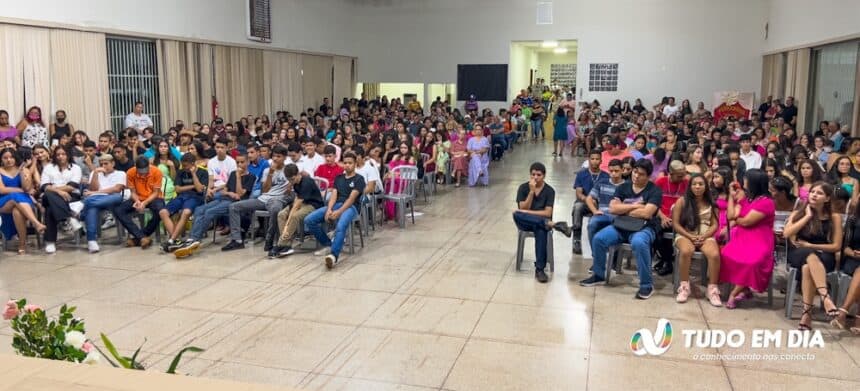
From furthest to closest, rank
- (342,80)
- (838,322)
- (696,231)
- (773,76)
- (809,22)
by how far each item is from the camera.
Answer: (342,80)
(773,76)
(809,22)
(696,231)
(838,322)

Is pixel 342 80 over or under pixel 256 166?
over

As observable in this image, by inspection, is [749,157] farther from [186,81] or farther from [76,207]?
[186,81]

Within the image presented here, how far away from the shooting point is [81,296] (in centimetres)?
603

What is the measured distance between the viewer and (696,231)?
6.04 meters

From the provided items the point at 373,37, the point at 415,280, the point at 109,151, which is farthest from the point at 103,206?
the point at 373,37

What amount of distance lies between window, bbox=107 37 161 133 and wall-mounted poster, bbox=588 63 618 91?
12.7 meters

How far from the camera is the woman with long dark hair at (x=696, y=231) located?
583 cm

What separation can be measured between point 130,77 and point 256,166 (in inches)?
240

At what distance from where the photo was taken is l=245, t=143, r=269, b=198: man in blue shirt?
8.19 meters

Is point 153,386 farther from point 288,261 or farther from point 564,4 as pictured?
point 564,4

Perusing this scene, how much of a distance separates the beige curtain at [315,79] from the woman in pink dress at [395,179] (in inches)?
397

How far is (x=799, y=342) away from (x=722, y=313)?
0.70 m

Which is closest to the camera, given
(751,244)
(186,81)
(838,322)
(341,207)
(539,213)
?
(838,322)

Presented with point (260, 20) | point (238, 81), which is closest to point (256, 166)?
point (238, 81)
